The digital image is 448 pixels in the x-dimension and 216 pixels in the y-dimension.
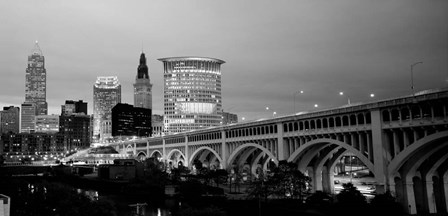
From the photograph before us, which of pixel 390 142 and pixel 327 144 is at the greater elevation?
pixel 327 144

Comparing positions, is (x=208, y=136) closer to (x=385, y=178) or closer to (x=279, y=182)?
(x=279, y=182)

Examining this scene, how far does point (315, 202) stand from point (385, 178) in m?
13.4

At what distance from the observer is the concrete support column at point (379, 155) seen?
66.2 meters

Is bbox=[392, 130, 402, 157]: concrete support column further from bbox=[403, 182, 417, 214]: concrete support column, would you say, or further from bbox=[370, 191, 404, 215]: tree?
bbox=[370, 191, 404, 215]: tree

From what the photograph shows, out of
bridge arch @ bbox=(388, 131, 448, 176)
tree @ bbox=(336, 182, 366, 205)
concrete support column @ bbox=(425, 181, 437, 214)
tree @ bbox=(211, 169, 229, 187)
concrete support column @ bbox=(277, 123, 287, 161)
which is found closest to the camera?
bridge arch @ bbox=(388, 131, 448, 176)

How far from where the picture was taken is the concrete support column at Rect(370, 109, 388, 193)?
217 feet

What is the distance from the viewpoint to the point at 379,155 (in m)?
66.8

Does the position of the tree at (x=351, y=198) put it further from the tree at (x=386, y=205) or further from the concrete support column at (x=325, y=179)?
the concrete support column at (x=325, y=179)

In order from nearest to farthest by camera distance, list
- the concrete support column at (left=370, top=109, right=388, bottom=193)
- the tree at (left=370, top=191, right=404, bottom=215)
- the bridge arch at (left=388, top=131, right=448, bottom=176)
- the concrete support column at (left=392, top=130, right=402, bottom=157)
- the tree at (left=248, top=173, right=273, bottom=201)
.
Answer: the bridge arch at (left=388, top=131, right=448, bottom=176) < the tree at (left=370, top=191, right=404, bottom=215) < the concrete support column at (left=392, top=130, right=402, bottom=157) < the concrete support column at (left=370, top=109, right=388, bottom=193) < the tree at (left=248, top=173, right=273, bottom=201)

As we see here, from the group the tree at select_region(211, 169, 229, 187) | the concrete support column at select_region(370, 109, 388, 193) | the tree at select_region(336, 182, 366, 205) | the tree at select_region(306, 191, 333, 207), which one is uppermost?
the concrete support column at select_region(370, 109, 388, 193)

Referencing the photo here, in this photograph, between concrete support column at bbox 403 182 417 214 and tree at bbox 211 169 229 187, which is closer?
concrete support column at bbox 403 182 417 214

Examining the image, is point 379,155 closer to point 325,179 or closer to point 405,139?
point 405,139

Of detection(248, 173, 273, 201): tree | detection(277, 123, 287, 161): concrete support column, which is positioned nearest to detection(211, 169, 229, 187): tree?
detection(277, 123, 287, 161): concrete support column

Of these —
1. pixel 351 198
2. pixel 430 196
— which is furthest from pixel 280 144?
pixel 430 196
